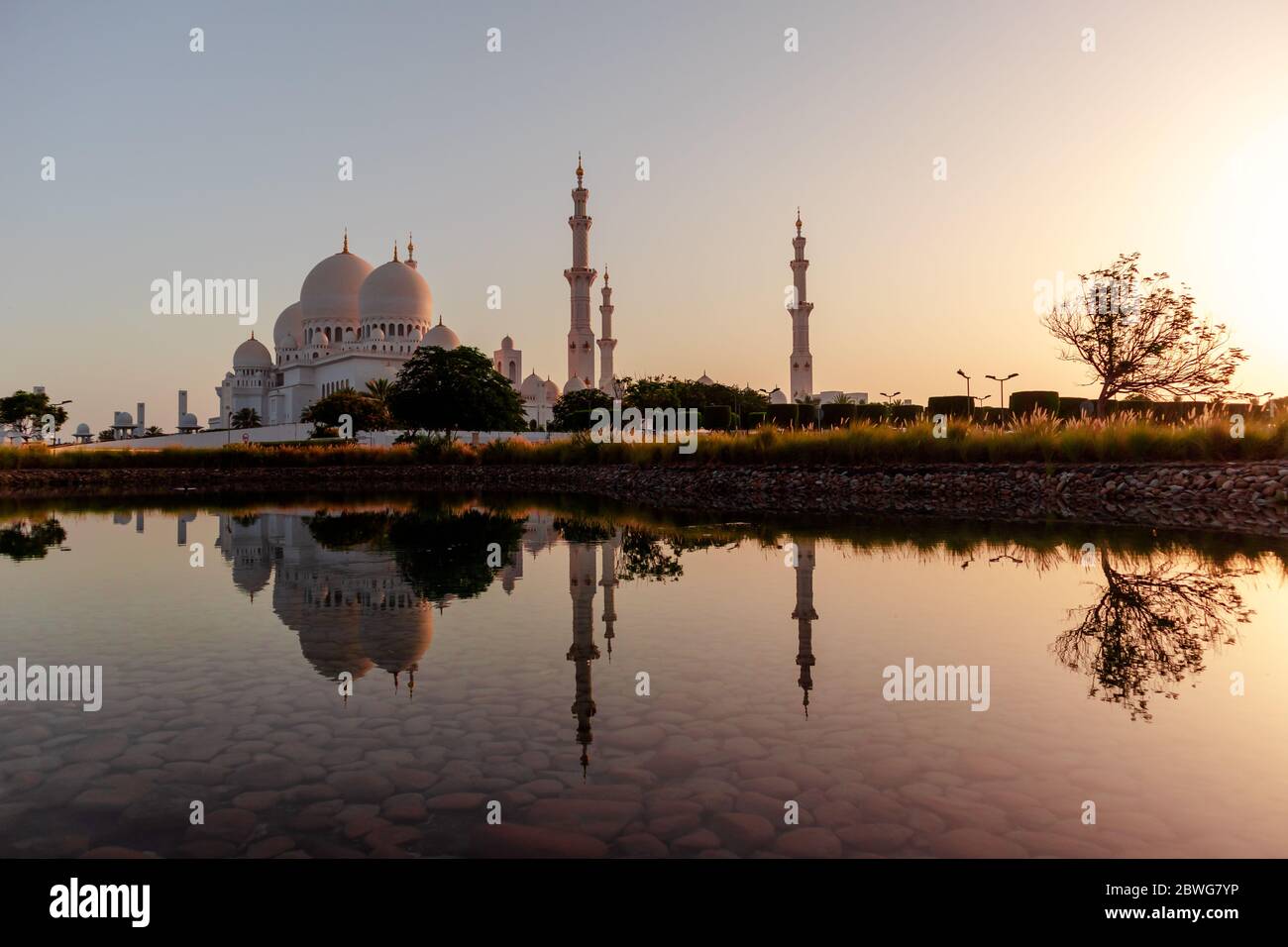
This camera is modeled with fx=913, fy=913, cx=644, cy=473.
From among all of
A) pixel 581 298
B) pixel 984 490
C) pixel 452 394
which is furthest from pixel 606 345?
pixel 984 490

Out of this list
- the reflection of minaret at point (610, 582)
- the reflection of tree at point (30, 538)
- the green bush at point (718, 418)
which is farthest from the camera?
the green bush at point (718, 418)

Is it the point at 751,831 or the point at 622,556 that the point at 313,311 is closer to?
the point at 622,556

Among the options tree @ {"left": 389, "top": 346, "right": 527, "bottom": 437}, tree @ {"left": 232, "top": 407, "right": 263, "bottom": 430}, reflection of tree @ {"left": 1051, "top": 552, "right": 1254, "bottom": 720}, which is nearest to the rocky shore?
reflection of tree @ {"left": 1051, "top": 552, "right": 1254, "bottom": 720}

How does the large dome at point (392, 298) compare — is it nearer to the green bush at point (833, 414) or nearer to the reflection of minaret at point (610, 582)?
the green bush at point (833, 414)

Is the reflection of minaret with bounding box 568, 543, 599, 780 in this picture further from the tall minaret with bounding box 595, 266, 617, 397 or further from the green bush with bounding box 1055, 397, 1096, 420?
the tall minaret with bounding box 595, 266, 617, 397

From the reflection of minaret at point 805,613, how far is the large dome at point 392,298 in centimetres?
7246

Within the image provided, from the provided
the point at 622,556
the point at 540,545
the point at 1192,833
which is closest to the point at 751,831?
the point at 1192,833

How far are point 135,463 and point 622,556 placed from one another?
32063mm

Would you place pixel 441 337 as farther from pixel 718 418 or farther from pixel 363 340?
pixel 718 418

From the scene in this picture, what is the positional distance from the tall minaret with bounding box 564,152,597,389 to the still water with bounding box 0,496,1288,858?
201 feet

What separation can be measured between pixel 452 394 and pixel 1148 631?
4308cm

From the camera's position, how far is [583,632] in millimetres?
7305

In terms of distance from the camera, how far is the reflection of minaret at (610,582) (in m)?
7.21

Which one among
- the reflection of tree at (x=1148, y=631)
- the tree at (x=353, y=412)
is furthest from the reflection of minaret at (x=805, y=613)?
the tree at (x=353, y=412)
